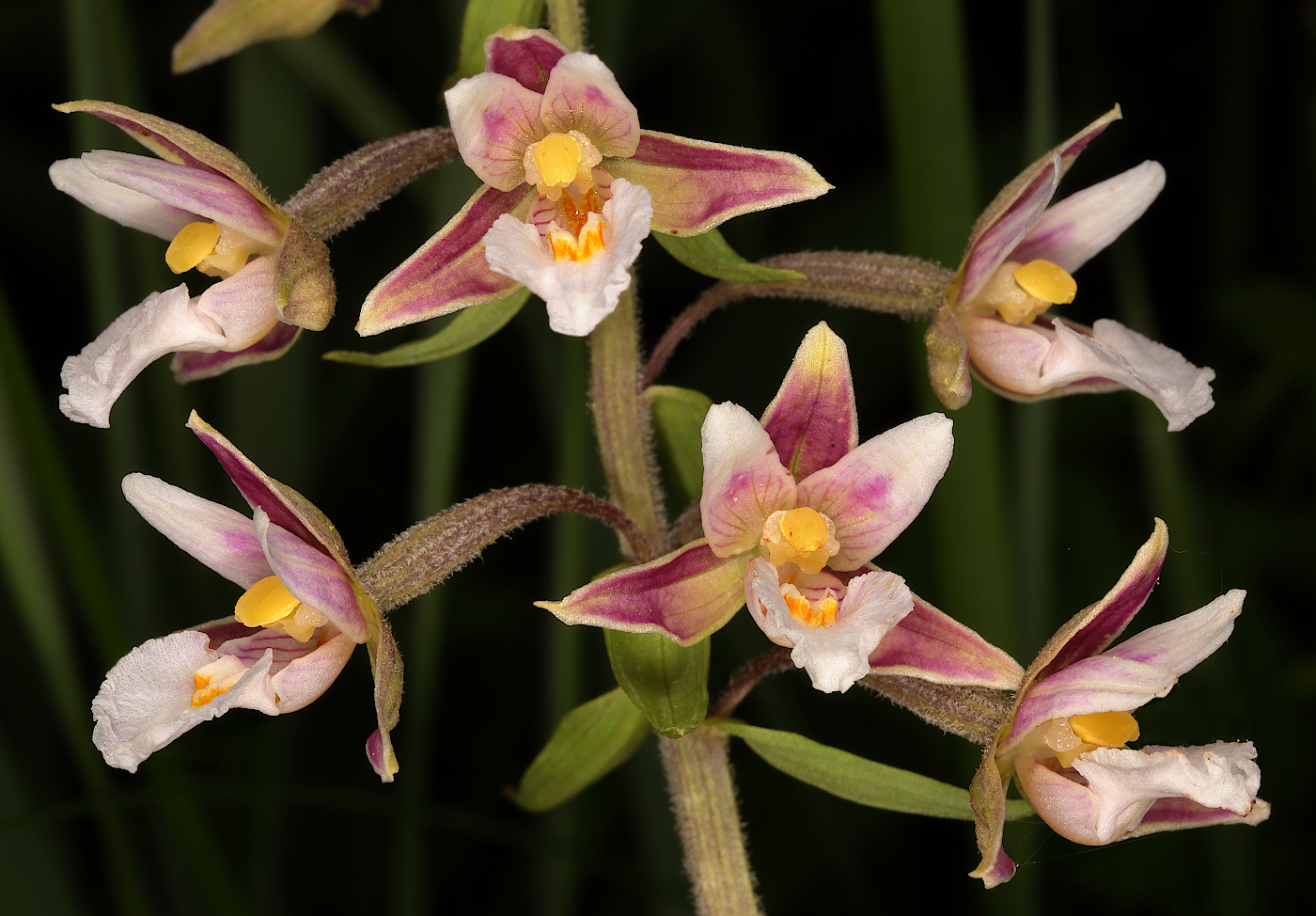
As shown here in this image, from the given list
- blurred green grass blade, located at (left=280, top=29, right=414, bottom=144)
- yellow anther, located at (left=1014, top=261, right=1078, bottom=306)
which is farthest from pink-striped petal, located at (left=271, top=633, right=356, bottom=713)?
blurred green grass blade, located at (left=280, top=29, right=414, bottom=144)

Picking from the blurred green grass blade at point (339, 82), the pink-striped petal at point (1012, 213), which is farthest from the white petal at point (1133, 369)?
the blurred green grass blade at point (339, 82)

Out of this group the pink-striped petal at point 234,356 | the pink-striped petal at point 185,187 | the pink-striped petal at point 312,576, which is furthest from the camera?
the pink-striped petal at point 234,356

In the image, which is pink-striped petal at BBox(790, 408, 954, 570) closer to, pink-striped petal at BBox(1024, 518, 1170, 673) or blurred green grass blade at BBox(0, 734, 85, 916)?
pink-striped petal at BBox(1024, 518, 1170, 673)

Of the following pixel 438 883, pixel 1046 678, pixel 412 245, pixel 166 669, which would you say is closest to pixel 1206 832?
pixel 1046 678

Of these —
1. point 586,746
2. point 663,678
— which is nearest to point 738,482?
point 663,678

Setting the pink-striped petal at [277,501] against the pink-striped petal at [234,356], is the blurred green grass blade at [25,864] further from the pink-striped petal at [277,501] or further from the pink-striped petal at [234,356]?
→ the pink-striped petal at [277,501]
